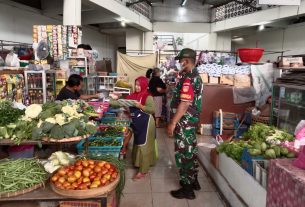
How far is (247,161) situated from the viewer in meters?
2.94

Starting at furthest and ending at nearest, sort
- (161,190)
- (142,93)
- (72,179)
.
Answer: (142,93) → (161,190) → (72,179)

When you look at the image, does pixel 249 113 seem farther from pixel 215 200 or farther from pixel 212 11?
pixel 212 11

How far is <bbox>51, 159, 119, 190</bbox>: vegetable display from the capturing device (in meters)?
2.05

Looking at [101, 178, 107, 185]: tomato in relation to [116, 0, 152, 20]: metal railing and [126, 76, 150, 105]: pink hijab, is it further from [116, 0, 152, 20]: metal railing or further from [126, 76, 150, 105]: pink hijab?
[116, 0, 152, 20]: metal railing

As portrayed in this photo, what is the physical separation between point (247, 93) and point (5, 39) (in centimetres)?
676

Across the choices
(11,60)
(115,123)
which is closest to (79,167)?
(115,123)

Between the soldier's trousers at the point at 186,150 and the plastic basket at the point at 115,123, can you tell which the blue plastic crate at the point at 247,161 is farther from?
the plastic basket at the point at 115,123

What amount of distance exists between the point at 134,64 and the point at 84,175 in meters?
9.19

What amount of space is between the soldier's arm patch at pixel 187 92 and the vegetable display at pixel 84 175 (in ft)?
3.94

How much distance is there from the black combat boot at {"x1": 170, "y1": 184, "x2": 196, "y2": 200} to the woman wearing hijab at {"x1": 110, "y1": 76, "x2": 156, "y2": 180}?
705mm

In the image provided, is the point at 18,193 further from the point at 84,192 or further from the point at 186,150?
the point at 186,150

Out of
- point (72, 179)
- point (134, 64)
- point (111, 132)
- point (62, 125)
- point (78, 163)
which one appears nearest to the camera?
point (72, 179)

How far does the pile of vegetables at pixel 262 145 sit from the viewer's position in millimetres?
2822

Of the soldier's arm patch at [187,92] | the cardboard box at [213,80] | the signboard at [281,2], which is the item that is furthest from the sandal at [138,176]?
the signboard at [281,2]
